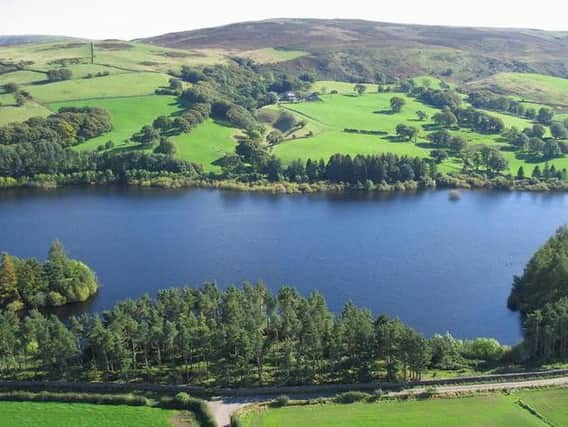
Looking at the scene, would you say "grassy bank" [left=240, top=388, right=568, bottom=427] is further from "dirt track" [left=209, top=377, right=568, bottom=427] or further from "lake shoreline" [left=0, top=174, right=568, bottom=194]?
"lake shoreline" [left=0, top=174, right=568, bottom=194]

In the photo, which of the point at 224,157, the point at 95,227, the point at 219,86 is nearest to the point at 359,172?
the point at 224,157

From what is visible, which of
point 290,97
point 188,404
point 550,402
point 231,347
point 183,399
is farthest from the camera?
point 290,97

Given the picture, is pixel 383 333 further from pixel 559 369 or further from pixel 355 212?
pixel 355 212

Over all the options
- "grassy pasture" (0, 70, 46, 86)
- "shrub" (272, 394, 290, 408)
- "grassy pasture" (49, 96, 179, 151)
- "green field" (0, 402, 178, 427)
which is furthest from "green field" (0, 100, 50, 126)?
"shrub" (272, 394, 290, 408)

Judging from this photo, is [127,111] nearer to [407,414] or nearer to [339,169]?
[339,169]

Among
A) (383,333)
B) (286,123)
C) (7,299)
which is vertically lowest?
(7,299)

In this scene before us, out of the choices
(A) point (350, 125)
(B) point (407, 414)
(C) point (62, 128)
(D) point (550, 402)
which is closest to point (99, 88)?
(C) point (62, 128)
